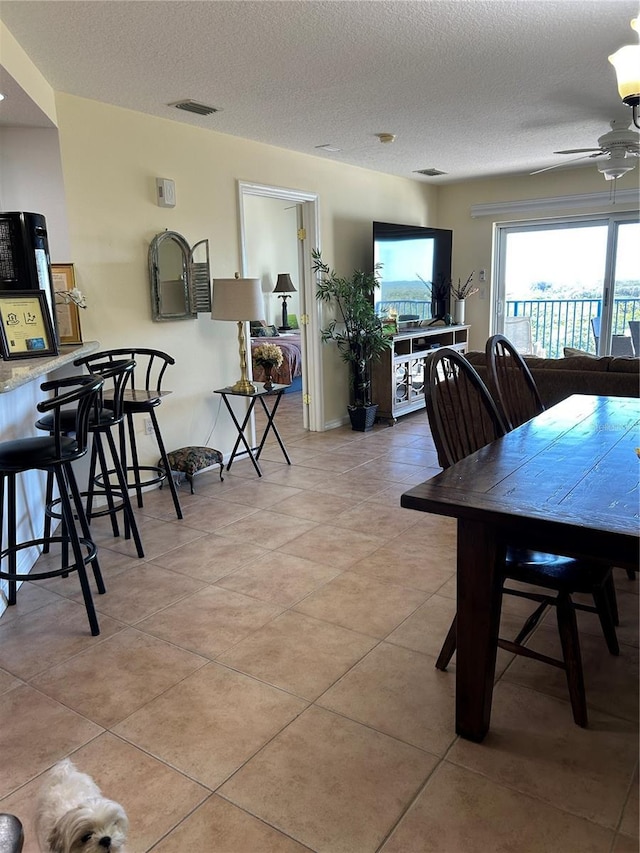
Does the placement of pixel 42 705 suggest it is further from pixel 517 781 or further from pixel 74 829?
pixel 517 781

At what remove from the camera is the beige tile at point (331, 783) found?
4.83 ft

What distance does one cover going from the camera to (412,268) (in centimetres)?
661

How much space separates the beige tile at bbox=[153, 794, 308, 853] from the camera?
143 centimetres

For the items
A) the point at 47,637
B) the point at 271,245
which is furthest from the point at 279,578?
the point at 271,245

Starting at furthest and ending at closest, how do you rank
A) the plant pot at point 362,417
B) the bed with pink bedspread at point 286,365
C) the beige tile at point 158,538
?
the bed with pink bedspread at point 286,365 < the plant pot at point 362,417 < the beige tile at point 158,538

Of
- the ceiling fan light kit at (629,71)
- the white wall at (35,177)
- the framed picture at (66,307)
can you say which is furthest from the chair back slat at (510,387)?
the white wall at (35,177)

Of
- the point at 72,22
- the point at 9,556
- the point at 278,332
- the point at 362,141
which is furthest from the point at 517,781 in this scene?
Result: the point at 278,332

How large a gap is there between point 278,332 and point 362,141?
4.08 meters

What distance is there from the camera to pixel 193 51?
112 inches

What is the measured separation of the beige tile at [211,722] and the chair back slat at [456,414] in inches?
38.1

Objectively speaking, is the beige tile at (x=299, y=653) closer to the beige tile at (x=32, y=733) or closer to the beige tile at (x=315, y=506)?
the beige tile at (x=32, y=733)

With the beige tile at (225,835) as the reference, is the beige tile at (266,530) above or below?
above

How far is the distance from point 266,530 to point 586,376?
7.29ft

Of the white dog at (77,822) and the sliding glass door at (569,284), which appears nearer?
the white dog at (77,822)
